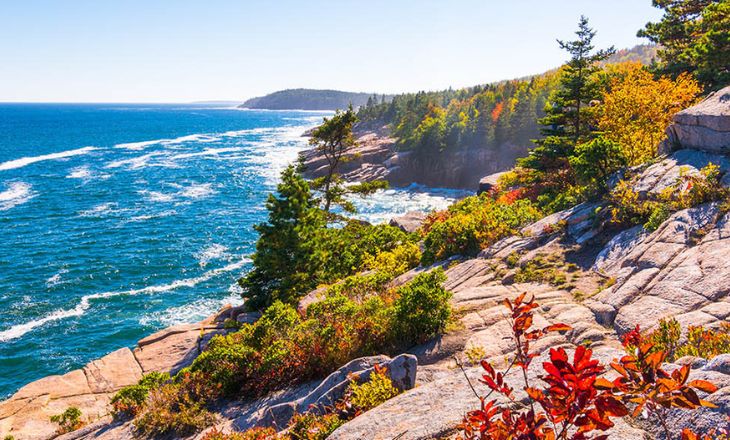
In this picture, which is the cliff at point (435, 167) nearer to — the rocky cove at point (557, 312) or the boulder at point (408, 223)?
the boulder at point (408, 223)

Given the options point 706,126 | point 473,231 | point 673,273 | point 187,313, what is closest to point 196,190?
point 187,313

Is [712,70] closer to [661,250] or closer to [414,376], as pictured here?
[661,250]

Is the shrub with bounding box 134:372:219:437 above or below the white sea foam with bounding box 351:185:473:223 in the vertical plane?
above

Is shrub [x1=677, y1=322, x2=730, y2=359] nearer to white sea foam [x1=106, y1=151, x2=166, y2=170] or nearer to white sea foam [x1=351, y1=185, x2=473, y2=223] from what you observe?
white sea foam [x1=351, y1=185, x2=473, y2=223]

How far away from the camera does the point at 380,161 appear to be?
302 feet

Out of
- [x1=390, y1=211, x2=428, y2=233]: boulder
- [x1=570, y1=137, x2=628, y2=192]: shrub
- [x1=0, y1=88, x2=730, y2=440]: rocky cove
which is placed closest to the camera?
[x1=0, y1=88, x2=730, y2=440]: rocky cove

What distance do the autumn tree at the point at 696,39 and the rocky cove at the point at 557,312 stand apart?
10.9 m

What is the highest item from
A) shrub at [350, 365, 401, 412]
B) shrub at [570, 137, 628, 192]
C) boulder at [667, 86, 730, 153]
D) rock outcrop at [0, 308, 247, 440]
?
boulder at [667, 86, 730, 153]

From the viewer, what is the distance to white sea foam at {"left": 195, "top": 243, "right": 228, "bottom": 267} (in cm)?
4122

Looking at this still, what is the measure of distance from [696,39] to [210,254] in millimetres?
47071

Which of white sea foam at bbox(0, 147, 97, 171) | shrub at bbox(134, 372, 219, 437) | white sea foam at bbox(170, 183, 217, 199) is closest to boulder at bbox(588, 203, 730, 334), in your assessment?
shrub at bbox(134, 372, 219, 437)

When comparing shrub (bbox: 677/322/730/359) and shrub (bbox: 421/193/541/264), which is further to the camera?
shrub (bbox: 421/193/541/264)

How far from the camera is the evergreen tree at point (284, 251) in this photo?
2197 cm

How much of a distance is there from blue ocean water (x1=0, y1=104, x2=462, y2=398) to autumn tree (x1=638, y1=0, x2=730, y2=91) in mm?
35112
